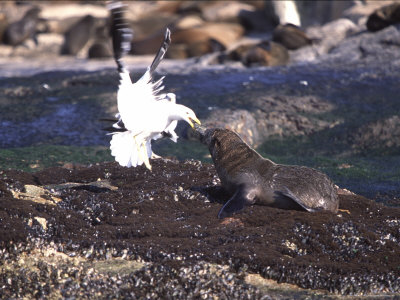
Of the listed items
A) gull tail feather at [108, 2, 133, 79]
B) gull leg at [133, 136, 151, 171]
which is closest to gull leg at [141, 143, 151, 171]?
gull leg at [133, 136, 151, 171]

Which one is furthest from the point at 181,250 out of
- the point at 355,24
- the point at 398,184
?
the point at 355,24

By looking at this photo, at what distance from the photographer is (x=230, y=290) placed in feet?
16.1

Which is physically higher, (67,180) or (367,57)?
(67,180)

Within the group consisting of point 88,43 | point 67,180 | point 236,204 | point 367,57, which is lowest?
point 88,43

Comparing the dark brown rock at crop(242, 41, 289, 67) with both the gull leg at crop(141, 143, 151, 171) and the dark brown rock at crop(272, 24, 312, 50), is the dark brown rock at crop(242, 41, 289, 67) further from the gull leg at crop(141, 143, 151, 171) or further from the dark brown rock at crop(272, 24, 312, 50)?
the gull leg at crop(141, 143, 151, 171)

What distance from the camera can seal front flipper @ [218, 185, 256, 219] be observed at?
6391 mm

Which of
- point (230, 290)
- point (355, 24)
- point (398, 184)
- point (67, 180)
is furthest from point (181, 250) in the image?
point (355, 24)

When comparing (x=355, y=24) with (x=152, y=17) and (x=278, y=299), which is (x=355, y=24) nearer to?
(x=152, y=17)

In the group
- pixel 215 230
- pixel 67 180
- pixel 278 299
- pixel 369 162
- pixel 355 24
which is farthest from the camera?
pixel 355 24

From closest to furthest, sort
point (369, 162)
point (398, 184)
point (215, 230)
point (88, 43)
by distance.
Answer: point (215, 230)
point (398, 184)
point (369, 162)
point (88, 43)

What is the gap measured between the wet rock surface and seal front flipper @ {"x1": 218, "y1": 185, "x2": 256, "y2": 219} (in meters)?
0.10

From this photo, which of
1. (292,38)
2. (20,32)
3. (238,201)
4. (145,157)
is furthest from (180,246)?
(20,32)

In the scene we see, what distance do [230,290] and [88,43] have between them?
80.3 ft

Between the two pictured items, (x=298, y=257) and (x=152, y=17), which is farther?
(x=152, y=17)
